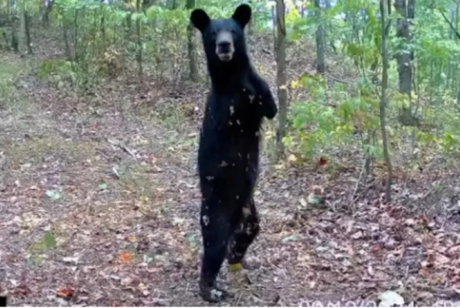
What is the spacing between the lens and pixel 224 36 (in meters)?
4.22

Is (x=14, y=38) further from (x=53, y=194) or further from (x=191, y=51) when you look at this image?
(x=53, y=194)

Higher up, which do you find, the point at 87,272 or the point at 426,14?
the point at 426,14

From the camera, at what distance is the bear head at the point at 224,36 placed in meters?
4.18

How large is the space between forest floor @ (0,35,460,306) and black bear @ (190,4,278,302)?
42 cm

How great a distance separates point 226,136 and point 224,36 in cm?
64

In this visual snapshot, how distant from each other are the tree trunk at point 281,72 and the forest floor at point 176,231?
44cm

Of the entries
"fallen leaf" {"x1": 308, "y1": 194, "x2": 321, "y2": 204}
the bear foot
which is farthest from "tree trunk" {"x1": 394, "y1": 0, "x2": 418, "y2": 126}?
the bear foot

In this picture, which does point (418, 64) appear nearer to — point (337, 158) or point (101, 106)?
point (337, 158)

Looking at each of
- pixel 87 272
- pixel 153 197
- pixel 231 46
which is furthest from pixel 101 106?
pixel 231 46

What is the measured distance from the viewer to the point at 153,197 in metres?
7.19

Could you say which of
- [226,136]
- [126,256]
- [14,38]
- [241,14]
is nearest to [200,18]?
[241,14]

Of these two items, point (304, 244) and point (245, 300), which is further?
point (304, 244)

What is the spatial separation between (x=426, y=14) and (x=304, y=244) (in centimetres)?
1019

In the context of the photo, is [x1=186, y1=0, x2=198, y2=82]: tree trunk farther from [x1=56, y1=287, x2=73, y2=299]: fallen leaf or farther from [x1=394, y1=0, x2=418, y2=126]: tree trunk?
[x1=56, y1=287, x2=73, y2=299]: fallen leaf
